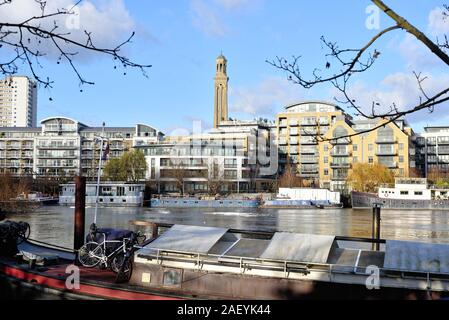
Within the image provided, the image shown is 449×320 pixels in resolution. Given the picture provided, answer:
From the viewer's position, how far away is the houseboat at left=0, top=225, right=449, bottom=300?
9133 mm

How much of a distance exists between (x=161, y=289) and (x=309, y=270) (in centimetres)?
316

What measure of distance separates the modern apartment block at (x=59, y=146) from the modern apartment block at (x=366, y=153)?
42363mm

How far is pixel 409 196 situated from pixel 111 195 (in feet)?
163

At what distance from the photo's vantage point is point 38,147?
116m

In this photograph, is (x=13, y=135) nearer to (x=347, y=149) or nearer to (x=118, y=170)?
(x=118, y=170)

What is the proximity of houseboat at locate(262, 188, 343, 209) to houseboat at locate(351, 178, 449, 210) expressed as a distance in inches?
173

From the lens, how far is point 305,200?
79.4 metres

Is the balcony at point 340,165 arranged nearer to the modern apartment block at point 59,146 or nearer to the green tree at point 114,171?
the modern apartment block at point 59,146

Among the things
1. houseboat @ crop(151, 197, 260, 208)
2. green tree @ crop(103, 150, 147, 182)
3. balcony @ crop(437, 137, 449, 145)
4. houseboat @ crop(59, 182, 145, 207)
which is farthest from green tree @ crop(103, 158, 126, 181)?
balcony @ crop(437, 137, 449, 145)

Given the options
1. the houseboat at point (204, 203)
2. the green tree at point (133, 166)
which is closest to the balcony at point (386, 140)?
the houseboat at point (204, 203)

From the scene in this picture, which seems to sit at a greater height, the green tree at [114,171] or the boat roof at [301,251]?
the green tree at [114,171]

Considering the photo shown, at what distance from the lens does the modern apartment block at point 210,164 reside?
332 feet

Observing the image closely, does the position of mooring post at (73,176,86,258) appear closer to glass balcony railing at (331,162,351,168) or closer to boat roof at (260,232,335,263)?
boat roof at (260,232,335,263)
